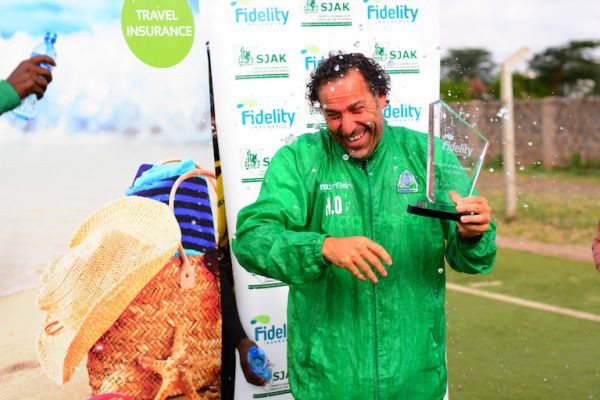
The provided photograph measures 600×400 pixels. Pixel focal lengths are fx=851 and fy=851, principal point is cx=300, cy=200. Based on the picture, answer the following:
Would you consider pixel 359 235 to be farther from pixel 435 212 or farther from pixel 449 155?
pixel 449 155

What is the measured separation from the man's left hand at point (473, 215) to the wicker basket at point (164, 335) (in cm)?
170

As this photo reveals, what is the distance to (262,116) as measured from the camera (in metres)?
3.90

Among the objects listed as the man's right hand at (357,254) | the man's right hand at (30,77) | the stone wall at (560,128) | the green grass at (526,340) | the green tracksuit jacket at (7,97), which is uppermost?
the man's right hand at (30,77)

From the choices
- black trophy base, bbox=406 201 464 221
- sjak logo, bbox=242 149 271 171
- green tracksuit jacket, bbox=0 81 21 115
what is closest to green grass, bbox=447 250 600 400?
sjak logo, bbox=242 149 271 171

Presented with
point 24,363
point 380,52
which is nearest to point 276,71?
point 380,52

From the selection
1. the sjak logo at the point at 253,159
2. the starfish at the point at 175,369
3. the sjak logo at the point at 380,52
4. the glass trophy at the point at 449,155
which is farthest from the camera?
the sjak logo at the point at 380,52

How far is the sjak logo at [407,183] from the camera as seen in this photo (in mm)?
2734

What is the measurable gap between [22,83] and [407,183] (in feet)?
5.46

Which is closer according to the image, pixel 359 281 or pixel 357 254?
pixel 357 254

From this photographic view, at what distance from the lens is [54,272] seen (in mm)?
3633

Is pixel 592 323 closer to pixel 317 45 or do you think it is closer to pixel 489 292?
pixel 489 292

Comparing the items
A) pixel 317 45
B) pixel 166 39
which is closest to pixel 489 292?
pixel 317 45

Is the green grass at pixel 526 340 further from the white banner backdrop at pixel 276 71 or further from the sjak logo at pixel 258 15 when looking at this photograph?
the sjak logo at pixel 258 15

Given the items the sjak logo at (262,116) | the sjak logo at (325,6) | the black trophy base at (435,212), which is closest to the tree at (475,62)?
the sjak logo at (325,6)
